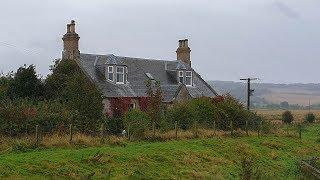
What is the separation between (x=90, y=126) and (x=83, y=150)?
777 centimetres

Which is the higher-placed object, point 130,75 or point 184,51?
point 184,51

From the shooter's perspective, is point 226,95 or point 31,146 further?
point 226,95

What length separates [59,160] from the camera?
2425 cm

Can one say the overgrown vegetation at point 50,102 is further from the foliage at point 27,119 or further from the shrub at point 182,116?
the shrub at point 182,116

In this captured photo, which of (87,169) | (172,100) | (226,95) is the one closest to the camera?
(87,169)

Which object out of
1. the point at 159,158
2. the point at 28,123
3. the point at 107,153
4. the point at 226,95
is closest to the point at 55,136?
the point at 28,123

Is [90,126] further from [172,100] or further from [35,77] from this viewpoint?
[172,100]

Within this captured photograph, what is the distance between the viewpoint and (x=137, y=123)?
116 ft

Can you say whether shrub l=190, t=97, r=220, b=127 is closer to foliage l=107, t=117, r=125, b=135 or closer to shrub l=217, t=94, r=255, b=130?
shrub l=217, t=94, r=255, b=130

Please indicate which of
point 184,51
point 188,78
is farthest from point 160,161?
point 184,51

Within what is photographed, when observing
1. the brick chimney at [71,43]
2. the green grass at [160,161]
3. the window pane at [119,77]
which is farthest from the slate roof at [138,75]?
the green grass at [160,161]

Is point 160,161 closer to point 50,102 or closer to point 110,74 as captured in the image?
point 50,102

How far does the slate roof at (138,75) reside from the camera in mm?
49594

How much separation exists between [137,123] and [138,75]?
19.2 meters
